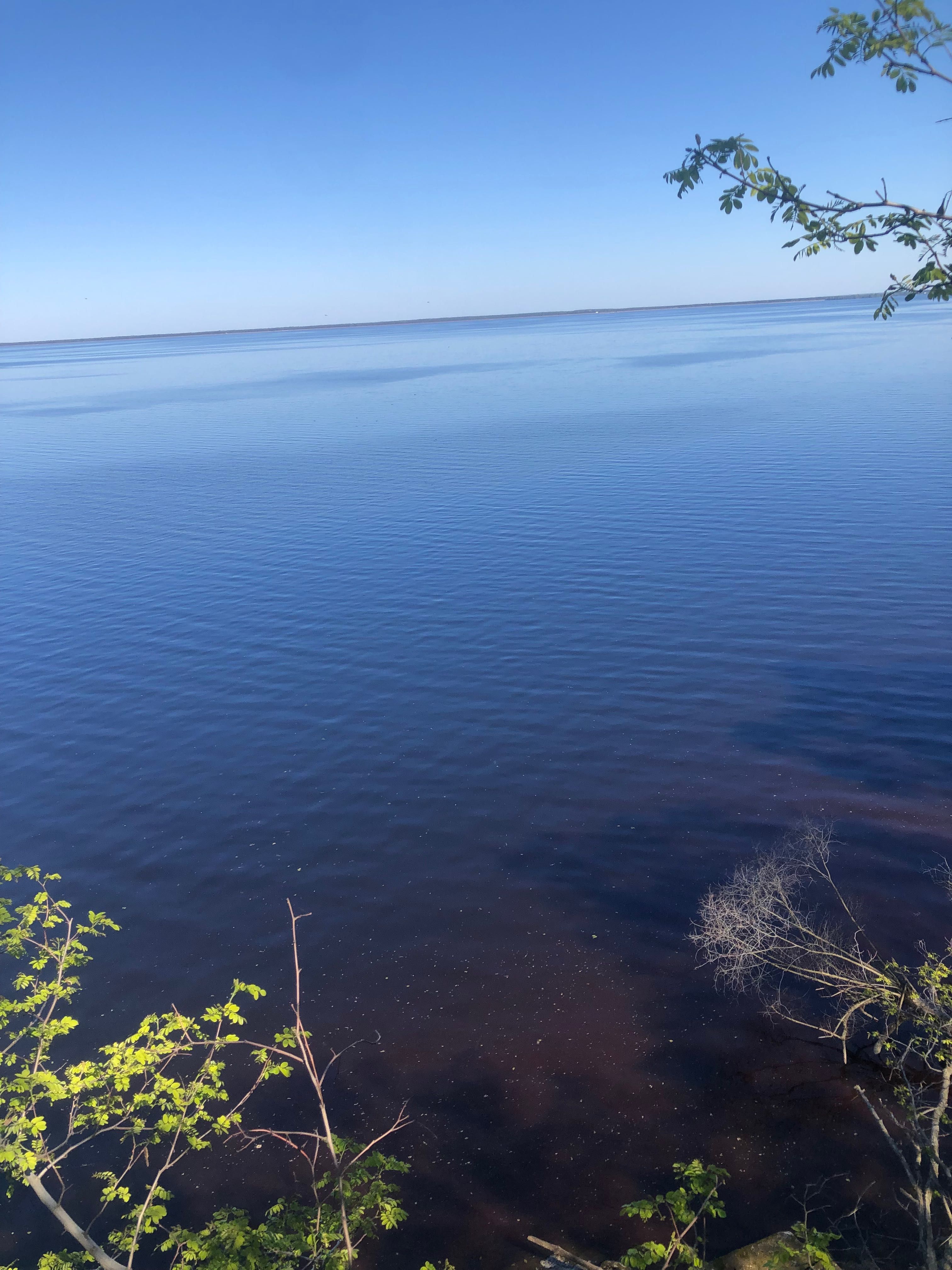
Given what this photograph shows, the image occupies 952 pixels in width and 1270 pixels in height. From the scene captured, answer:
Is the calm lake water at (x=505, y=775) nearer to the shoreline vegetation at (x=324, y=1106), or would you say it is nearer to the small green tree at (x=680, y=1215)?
the shoreline vegetation at (x=324, y=1106)

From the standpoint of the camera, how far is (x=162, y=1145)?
49.5 feet

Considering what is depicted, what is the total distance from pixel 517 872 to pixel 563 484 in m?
41.1

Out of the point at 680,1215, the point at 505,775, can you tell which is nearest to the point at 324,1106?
the point at 680,1215

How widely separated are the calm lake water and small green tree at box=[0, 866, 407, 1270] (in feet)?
3.03

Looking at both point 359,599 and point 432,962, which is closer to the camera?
point 432,962

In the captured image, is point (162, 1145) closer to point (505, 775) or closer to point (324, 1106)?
point (324, 1106)

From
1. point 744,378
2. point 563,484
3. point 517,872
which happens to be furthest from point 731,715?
point 744,378

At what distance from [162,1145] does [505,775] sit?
13.2 meters

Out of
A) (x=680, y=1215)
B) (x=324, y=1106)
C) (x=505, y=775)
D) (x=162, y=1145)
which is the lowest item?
(x=162, y=1145)

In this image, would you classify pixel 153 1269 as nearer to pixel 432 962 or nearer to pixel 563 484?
pixel 432 962

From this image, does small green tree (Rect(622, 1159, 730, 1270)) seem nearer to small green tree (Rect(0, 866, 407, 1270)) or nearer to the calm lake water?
the calm lake water

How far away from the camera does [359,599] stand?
133ft

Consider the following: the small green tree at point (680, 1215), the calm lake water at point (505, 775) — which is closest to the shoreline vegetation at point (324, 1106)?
the small green tree at point (680, 1215)

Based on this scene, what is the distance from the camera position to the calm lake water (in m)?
15.2
